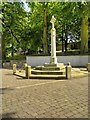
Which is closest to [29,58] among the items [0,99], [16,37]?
[16,37]

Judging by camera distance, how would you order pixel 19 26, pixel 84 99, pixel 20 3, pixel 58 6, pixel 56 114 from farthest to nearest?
1. pixel 19 26
2. pixel 20 3
3. pixel 58 6
4. pixel 84 99
5. pixel 56 114

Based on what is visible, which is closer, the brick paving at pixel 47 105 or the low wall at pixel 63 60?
the brick paving at pixel 47 105

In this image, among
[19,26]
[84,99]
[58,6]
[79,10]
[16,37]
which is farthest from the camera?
[16,37]

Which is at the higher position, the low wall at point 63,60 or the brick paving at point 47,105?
the low wall at point 63,60

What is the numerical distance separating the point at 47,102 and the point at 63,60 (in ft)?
60.5

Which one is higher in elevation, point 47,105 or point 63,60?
point 63,60

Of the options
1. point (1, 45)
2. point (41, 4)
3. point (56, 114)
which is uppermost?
point (41, 4)

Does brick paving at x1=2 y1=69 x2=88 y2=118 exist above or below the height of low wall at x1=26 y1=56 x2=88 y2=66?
below

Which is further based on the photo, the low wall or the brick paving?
the low wall

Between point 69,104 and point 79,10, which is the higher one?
point 79,10

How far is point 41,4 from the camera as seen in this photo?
2992 cm

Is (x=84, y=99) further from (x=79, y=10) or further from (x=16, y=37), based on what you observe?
(x=16, y=37)

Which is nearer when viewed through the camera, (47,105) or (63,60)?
(47,105)

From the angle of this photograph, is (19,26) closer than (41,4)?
No
